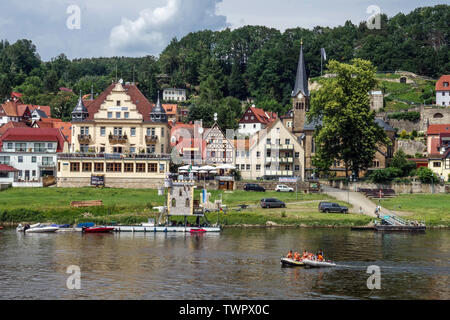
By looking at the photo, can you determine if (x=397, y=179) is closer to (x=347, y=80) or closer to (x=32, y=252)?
(x=347, y=80)

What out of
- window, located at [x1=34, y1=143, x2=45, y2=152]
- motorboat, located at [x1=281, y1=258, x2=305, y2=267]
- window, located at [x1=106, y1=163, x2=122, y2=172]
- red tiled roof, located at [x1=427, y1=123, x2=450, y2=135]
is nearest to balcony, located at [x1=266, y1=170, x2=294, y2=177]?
window, located at [x1=106, y1=163, x2=122, y2=172]

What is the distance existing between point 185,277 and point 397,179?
2313 inches

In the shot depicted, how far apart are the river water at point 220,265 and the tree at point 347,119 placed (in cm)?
3045

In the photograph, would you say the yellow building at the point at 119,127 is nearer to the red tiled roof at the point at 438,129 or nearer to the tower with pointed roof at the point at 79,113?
the tower with pointed roof at the point at 79,113

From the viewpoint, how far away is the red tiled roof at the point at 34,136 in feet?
376

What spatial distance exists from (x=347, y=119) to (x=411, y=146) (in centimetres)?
3603

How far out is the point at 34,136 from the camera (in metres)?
116

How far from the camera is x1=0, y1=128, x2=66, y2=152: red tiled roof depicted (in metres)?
115

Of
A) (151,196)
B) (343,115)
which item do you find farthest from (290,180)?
(151,196)

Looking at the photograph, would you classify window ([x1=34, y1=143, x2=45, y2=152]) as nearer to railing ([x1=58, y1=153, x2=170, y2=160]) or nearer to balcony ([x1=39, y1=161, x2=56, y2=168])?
balcony ([x1=39, y1=161, x2=56, y2=168])

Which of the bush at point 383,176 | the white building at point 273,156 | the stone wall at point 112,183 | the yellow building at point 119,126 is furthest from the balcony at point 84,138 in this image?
the bush at point 383,176

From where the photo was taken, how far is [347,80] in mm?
108500

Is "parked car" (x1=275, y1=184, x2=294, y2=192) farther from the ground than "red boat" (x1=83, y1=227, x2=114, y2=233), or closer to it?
farther from the ground

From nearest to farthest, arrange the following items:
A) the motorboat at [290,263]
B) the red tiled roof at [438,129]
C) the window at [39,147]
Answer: the motorboat at [290,263]
the window at [39,147]
the red tiled roof at [438,129]
